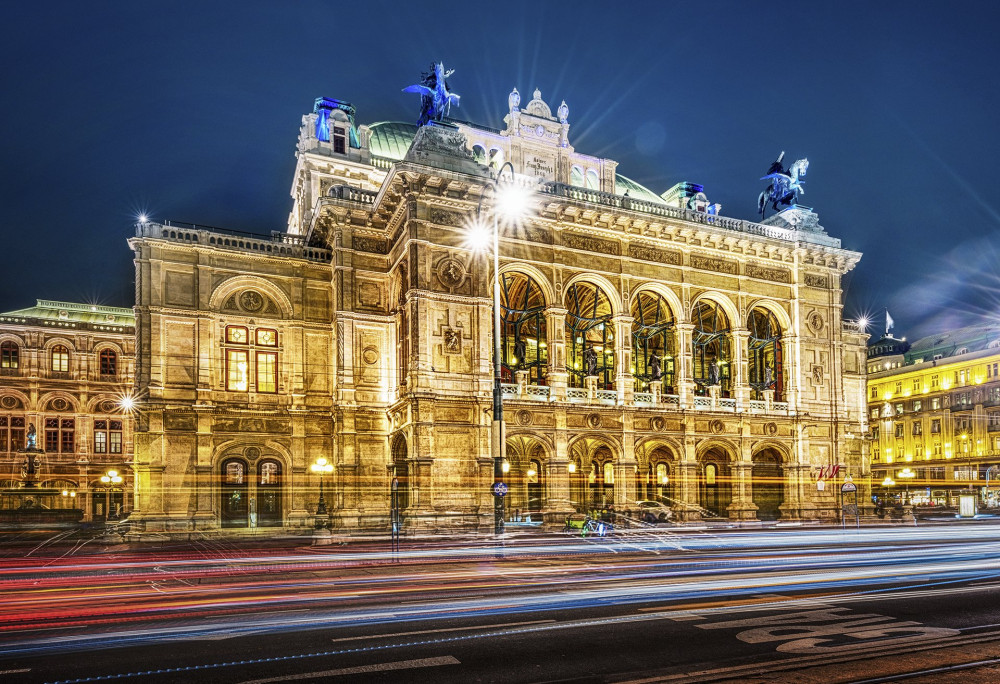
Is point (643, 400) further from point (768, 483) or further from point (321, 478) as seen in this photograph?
point (321, 478)

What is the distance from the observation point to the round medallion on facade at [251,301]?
124 ft

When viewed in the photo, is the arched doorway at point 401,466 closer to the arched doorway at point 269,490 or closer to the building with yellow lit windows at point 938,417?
the arched doorway at point 269,490

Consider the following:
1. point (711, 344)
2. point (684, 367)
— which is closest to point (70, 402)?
point (684, 367)

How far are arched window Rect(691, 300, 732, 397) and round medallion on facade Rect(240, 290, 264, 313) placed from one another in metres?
21.8

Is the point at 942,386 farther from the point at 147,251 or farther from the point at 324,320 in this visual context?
the point at 147,251

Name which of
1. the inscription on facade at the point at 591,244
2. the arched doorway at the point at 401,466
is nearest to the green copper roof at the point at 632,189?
the inscription on facade at the point at 591,244

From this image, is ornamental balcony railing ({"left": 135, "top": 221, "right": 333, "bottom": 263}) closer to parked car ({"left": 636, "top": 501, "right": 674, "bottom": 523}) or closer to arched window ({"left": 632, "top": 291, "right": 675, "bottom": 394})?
arched window ({"left": 632, "top": 291, "right": 675, "bottom": 394})

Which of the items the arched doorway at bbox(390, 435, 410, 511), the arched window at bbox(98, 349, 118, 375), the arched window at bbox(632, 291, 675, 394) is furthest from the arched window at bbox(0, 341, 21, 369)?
the arched window at bbox(632, 291, 675, 394)

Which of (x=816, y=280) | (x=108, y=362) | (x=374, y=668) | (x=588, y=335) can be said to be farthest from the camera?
(x=108, y=362)

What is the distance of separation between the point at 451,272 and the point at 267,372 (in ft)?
33.8

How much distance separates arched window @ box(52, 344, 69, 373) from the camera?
5941 cm

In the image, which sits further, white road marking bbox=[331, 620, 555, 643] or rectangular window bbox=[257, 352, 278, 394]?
rectangular window bbox=[257, 352, 278, 394]

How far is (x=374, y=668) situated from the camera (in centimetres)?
973

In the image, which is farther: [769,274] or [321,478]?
[769,274]
